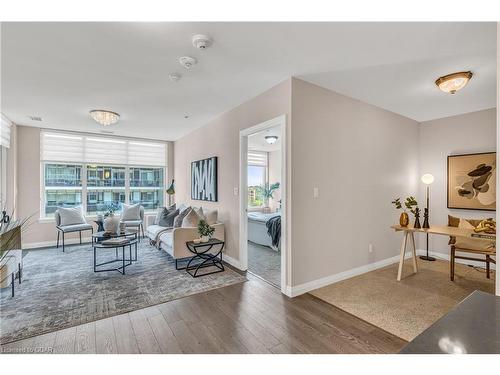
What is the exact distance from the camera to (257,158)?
318 inches

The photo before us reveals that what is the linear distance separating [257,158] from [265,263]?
454 centimetres

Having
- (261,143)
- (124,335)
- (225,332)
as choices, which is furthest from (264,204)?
(124,335)

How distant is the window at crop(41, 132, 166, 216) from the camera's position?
548cm

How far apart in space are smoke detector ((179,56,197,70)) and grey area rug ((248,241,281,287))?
109 inches

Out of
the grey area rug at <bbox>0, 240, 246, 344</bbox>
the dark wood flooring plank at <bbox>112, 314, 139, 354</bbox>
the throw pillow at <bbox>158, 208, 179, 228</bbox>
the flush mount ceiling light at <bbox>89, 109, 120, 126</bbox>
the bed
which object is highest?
the flush mount ceiling light at <bbox>89, 109, 120, 126</bbox>

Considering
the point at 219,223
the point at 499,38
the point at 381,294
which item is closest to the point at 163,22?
the point at 499,38

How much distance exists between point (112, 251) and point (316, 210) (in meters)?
4.01

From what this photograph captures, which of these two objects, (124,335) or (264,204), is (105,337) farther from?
(264,204)

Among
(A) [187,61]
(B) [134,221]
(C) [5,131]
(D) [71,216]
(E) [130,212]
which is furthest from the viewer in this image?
(E) [130,212]

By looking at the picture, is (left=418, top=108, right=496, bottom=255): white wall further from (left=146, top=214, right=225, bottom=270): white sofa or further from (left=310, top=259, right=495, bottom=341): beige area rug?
(left=146, top=214, right=225, bottom=270): white sofa

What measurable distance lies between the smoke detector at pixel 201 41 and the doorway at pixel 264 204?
46.7 inches

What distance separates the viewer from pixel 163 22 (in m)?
1.89

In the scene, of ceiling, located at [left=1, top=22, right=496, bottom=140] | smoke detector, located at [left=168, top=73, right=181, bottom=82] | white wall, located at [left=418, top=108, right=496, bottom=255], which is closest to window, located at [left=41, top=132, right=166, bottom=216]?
ceiling, located at [left=1, top=22, right=496, bottom=140]
